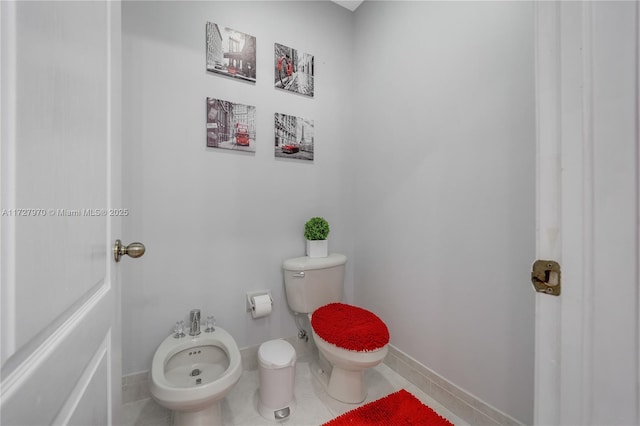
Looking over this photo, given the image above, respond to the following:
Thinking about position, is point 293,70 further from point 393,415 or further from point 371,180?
point 393,415

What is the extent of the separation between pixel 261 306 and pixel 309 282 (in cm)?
32

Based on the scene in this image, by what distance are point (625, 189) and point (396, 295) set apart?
1.42 metres

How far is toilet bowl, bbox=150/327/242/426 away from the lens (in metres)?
0.98

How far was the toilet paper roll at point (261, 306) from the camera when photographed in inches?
60.6

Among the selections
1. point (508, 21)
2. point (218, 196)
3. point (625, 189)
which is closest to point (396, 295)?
point (218, 196)

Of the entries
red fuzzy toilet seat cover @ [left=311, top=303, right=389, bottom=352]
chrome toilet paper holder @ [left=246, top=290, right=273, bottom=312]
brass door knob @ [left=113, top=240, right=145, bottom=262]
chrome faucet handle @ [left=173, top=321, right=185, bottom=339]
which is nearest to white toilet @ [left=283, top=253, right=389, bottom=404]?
red fuzzy toilet seat cover @ [left=311, top=303, right=389, bottom=352]

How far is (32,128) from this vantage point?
11.5 inches

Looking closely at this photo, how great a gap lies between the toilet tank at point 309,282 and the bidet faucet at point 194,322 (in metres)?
0.54

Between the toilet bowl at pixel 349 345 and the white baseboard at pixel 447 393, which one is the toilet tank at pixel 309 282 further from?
the white baseboard at pixel 447 393

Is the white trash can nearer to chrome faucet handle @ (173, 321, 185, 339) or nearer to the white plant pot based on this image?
chrome faucet handle @ (173, 321, 185, 339)

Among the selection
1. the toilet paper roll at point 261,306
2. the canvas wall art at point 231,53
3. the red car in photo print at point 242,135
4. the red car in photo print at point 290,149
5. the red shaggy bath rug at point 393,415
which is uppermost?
the canvas wall art at point 231,53

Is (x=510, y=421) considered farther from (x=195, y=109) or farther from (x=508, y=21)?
(x=195, y=109)

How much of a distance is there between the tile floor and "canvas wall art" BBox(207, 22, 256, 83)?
1.89 metres

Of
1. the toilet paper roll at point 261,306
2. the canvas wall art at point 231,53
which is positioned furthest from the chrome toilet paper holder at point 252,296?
the canvas wall art at point 231,53
